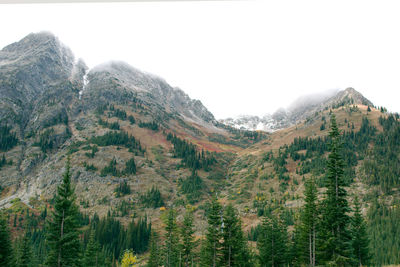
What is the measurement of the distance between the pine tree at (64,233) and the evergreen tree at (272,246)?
32650 millimetres

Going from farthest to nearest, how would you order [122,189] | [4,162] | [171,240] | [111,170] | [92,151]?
[92,151] → [4,162] → [111,170] → [122,189] → [171,240]

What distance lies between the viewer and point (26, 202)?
444 ft

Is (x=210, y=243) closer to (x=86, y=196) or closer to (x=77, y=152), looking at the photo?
(x=86, y=196)

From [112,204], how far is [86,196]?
805 inches

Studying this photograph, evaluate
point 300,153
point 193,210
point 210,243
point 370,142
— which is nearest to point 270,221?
point 210,243

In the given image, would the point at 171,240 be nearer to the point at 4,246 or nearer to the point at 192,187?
the point at 4,246

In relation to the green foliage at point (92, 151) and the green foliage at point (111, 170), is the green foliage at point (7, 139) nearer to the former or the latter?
the green foliage at point (92, 151)

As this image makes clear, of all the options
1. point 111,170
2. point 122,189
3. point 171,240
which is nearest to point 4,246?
point 171,240

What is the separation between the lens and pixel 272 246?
4319 centimetres

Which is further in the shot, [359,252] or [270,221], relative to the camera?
[359,252]

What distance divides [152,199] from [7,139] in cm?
14072

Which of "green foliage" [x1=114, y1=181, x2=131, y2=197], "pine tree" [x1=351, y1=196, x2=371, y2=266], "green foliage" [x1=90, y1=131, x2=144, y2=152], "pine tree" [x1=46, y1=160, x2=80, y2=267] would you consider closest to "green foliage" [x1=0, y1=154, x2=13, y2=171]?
"green foliage" [x1=90, y1=131, x2=144, y2=152]

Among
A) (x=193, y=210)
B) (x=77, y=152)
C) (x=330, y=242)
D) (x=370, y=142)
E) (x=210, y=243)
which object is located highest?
(x=370, y=142)

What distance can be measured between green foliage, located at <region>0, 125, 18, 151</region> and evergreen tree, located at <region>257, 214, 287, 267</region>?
216032mm
